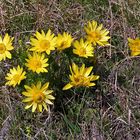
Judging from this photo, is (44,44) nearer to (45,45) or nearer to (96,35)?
(45,45)

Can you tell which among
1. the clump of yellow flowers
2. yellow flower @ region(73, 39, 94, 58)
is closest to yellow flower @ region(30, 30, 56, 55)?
the clump of yellow flowers

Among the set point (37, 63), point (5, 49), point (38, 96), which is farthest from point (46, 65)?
point (5, 49)

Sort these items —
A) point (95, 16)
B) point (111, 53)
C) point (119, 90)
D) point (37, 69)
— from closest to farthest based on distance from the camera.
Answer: point (37, 69) → point (119, 90) → point (111, 53) → point (95, 16)

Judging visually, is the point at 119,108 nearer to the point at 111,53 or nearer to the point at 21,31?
the point at 111,53

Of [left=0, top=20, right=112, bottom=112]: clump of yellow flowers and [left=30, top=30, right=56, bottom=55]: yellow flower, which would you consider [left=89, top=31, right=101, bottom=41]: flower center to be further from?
[left=30, top=30, right=56, bottom=55]: yellow flower

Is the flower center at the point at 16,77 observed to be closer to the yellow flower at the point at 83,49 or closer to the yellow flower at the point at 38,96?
the yellow flower at the point at 38,96

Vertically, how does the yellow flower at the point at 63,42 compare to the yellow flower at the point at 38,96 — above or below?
above

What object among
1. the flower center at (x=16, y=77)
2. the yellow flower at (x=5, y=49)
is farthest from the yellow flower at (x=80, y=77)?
the yellow flower at (x=5, y=49)

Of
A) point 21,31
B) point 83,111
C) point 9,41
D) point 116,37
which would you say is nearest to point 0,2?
point 21,31
